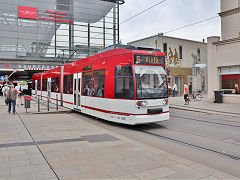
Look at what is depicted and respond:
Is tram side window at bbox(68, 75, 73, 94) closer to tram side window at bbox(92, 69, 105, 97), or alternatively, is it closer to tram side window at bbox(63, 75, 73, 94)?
tram side window at bbox(63, 75, 73, 94)

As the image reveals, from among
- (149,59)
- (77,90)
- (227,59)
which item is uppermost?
(227,59)

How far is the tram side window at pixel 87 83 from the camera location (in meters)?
11.8

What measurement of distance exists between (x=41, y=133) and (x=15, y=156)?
273cm

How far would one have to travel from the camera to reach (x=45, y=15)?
141 feet

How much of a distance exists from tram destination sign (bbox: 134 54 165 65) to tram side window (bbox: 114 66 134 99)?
0.45 meters

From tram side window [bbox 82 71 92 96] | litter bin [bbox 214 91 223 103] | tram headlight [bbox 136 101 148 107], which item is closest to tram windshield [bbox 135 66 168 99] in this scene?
tram headlight [bbox 136 101 148 107]

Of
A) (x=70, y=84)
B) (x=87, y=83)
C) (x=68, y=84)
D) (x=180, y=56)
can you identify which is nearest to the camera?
(x=87, y=83)

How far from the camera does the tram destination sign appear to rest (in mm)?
8867

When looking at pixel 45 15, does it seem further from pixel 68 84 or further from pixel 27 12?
pixel 68 84

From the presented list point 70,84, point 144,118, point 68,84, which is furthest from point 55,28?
point 144,118

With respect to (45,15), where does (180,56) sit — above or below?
below

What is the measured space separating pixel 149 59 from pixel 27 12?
3844 centimetres

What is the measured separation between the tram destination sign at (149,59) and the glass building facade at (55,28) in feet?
95.9

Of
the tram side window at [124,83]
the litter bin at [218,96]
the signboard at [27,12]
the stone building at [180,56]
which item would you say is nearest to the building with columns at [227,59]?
the litter bin at [218,96]
